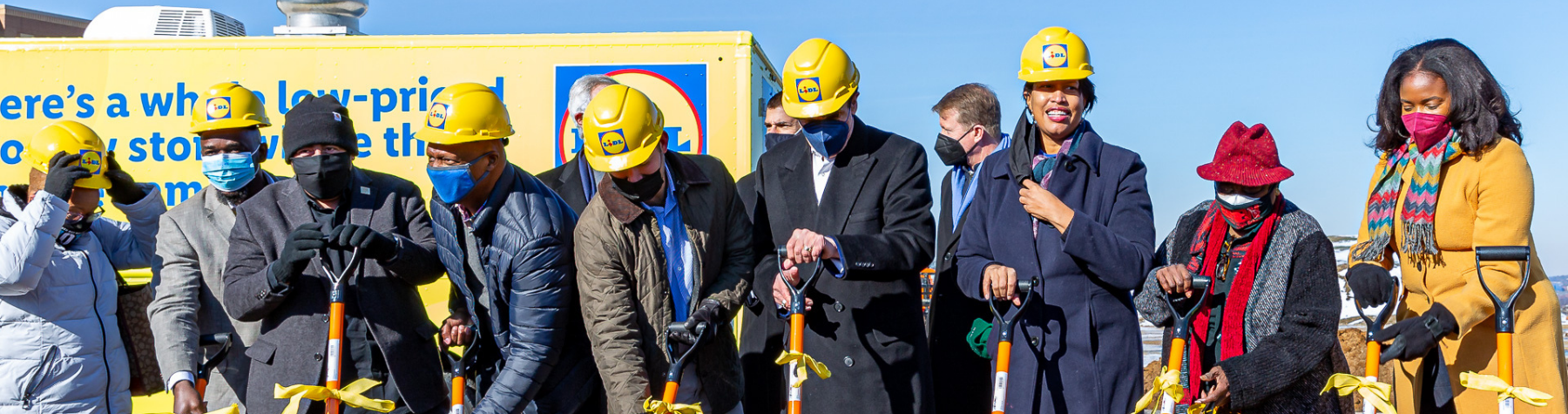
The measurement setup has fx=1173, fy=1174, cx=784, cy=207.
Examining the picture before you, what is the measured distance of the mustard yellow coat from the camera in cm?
367

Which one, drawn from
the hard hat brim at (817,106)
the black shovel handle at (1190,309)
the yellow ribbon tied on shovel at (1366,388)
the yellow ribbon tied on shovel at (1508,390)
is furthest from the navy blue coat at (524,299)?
the yellow ribbon tied on shovel at (1508,390)

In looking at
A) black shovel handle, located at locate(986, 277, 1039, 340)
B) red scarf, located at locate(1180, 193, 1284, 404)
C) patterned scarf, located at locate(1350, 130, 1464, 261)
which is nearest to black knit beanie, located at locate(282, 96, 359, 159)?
black shovel handle, located at locate(986, 277, 1039, 340)

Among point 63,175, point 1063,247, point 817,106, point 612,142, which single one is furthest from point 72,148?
point 1063,247

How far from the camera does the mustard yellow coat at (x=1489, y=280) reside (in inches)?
144

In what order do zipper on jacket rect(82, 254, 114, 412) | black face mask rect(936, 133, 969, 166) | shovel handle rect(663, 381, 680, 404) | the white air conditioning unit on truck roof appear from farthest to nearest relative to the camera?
the white air conditioning unit on truck roof, black face mask rect(936, 133, 969, 166), zipper on jacket rect(82, 254, 114, 412), shovel handle rect(663, 381, 680, 404)

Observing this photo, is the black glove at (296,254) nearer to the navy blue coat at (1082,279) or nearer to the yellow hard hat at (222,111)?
the yellow hard hat at (222,111)

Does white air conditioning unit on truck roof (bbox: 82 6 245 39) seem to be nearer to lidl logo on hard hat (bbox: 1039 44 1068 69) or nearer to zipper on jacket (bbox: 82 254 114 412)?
zipper on jacket (bbox: 82 254 114 412)

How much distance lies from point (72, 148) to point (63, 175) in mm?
554

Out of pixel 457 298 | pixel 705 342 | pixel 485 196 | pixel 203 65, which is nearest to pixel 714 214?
pixel 705 342

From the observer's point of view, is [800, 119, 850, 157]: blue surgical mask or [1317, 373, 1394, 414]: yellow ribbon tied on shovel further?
[800, 119, 850, 157]: blue surgical mask

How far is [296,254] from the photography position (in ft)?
12.2

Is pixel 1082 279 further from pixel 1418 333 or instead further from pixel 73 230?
pixel 73 230

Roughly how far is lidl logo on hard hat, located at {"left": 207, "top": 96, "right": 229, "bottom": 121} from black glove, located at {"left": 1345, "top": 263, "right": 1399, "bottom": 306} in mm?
4157

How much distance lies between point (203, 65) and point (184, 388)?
287 cm
